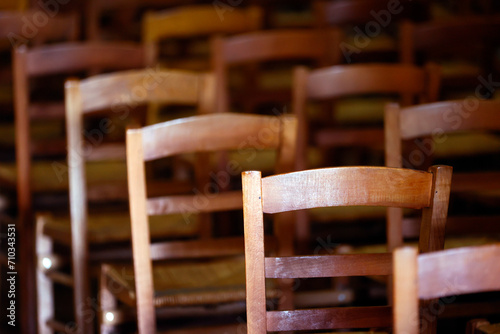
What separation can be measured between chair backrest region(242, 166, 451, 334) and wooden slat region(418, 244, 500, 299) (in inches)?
9.5

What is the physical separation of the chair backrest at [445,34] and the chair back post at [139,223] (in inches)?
49.8

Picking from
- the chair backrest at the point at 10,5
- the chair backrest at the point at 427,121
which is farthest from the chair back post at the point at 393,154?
the chair backrest at the point at 10,5

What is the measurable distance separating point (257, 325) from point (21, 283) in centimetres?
128

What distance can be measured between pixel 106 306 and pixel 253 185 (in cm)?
70

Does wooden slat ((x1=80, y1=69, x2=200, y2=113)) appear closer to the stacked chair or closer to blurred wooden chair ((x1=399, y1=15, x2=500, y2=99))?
the stacked chair

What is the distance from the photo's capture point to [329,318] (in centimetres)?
113

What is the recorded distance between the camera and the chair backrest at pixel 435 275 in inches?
31.5

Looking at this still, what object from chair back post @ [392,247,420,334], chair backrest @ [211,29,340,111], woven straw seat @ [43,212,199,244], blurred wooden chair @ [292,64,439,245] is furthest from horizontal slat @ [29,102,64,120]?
chair back post @ [392,247,420,334]

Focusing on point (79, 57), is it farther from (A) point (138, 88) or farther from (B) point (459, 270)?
(B) point (459, 270)

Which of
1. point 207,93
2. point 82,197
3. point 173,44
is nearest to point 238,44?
point 207,93

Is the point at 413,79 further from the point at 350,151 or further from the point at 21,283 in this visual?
the point at 21,283

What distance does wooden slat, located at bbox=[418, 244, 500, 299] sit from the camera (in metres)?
0.82

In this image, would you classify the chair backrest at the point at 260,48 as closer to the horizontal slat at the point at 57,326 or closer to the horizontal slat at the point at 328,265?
the horizontal slat at the point at 57,326

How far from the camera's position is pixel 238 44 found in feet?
7.02
